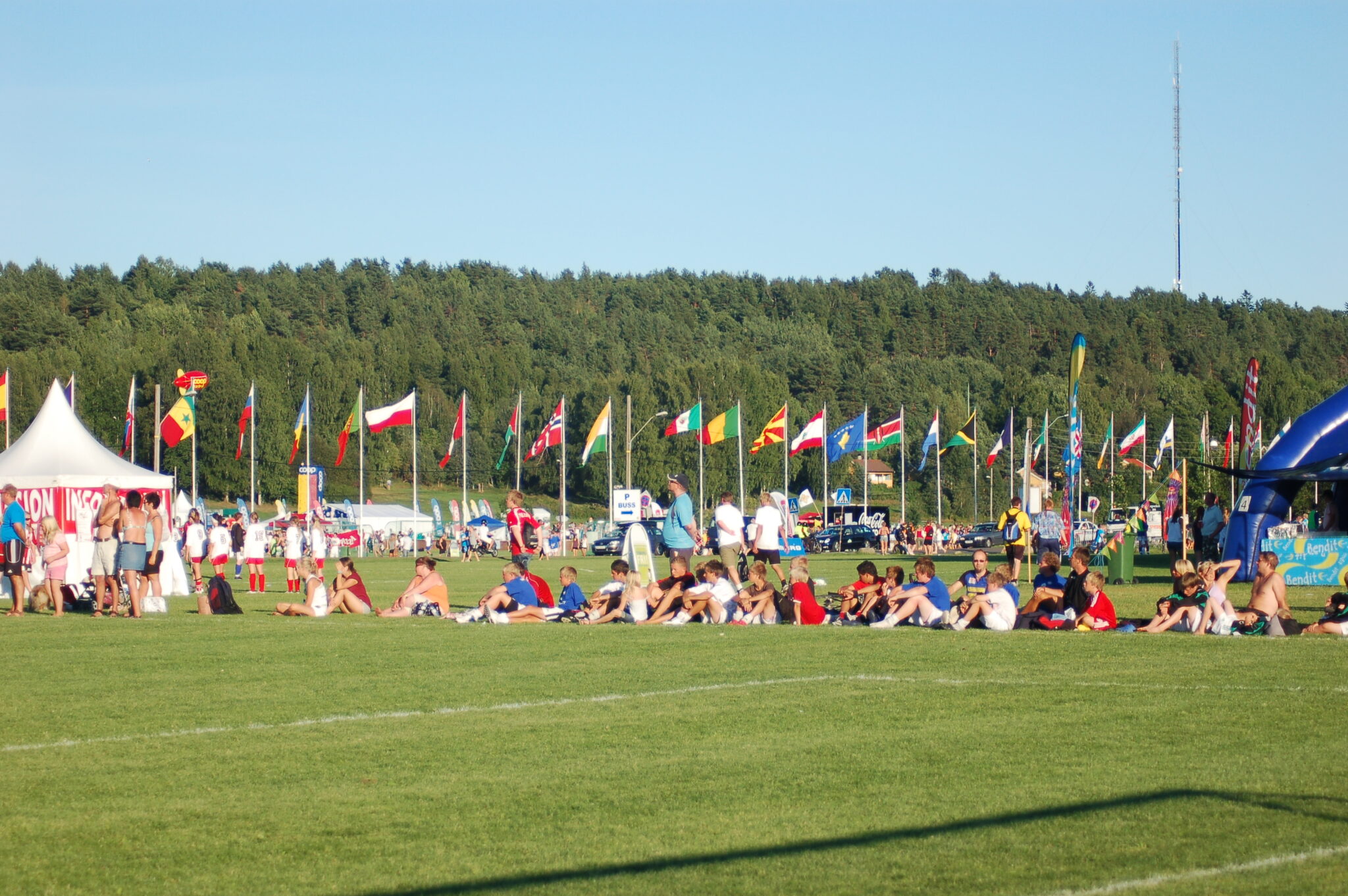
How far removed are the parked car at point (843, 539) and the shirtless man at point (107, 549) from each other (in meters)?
40.2

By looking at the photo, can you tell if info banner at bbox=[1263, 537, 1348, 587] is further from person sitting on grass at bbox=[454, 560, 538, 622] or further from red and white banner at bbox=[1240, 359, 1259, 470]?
person sitting on grass at bbox=[454, 560, 538, 622]

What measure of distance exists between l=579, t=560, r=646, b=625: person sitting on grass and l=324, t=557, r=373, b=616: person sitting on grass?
364cm

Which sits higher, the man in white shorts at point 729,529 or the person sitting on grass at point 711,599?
the man in white shorts at point 729,529

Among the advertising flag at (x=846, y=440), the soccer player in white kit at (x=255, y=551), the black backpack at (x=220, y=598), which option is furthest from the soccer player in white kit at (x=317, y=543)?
the advertising flag at (x=846, y=440)

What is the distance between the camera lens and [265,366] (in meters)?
105

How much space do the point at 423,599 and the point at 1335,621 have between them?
10961mm

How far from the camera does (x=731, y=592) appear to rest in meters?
17.9

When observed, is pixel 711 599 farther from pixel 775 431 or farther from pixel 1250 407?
pixel 775 431

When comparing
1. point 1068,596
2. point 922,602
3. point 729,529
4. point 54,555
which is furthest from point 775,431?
point 1068,596

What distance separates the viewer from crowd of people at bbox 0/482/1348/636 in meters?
15.7

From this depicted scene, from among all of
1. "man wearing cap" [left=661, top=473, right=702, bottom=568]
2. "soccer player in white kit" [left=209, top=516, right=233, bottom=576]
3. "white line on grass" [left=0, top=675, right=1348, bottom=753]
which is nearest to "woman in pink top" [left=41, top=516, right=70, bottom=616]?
"soccer player in white kit" [left=209, top=516, right=233, bottom=576]

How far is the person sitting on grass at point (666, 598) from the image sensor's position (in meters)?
18.1

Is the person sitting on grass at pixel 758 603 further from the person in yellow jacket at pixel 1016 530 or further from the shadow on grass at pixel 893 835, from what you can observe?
the shadow on grass at pixel 893 835

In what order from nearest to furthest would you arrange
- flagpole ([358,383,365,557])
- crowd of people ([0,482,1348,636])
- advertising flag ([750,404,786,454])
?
crowd of people ([0,482,1348,636]) → flagpole ([358,383,365,557]) → advertising flag ([750,404,786,454])
